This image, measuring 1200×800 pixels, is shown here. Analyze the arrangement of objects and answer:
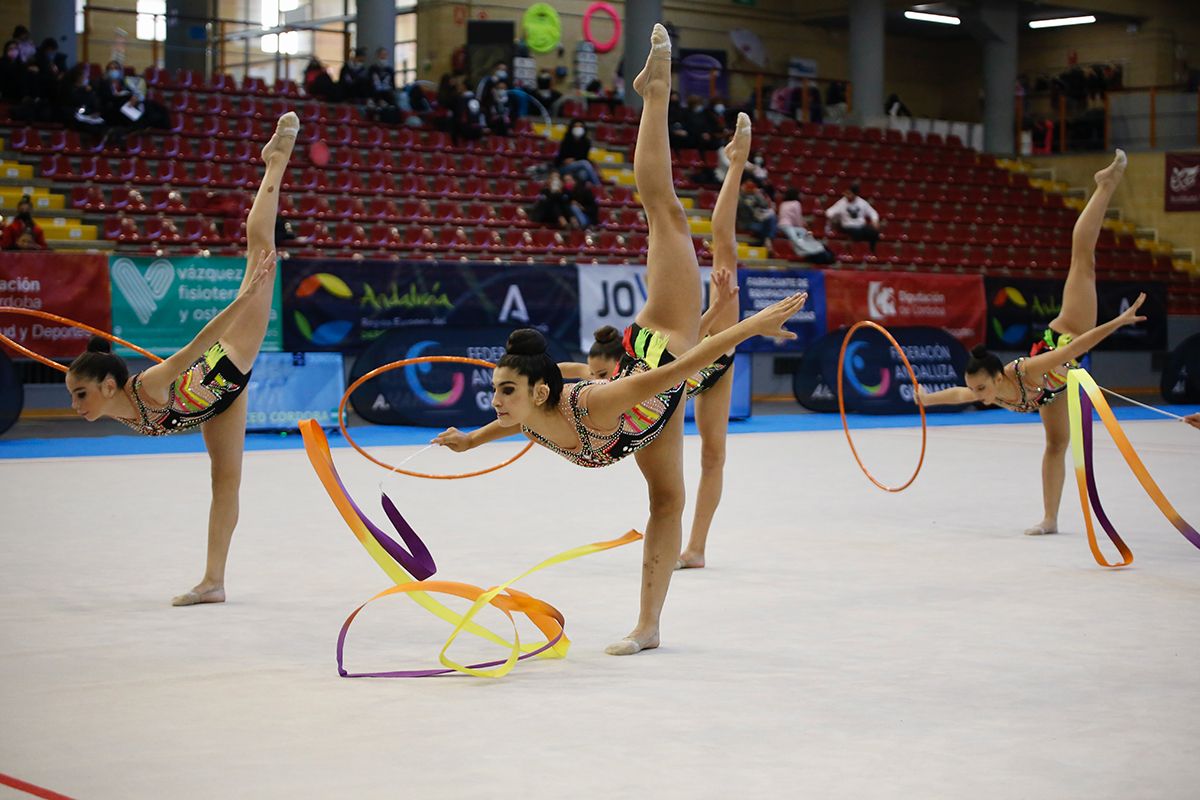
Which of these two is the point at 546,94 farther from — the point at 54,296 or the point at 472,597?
the point at 472,597

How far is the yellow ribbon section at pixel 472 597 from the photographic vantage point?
4297 millimetres

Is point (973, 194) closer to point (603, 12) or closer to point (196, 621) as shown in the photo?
point (603, 12)

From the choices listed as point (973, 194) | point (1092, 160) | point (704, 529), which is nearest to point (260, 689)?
point (704, 529)

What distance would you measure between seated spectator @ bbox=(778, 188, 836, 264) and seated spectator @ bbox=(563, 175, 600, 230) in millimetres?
3016

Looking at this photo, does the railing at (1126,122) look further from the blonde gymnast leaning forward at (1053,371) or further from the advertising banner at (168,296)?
the blonde gymnast leaning forward at (1053,371)

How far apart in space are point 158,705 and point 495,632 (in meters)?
1.52

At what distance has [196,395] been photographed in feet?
17.6

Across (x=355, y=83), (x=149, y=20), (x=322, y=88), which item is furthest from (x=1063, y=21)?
(x=149, y=20)

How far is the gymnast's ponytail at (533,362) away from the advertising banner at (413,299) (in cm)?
1004

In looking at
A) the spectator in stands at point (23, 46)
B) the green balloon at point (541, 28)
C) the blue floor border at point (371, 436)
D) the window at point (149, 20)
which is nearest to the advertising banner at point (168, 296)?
the blue floor border at point (371, 436)

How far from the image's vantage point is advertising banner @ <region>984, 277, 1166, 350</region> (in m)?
18.6

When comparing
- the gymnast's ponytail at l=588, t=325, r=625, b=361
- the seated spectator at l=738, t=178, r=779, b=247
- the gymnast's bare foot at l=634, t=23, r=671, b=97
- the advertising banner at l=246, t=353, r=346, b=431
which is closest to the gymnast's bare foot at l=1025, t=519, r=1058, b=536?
the gymnast's ponytail at l=588, t=325, r=625, b=361

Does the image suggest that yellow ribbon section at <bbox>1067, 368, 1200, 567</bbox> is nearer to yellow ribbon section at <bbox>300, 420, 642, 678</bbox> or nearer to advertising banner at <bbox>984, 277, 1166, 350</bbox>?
yellow ribbon section at <bbox>300, 420, 642, 678</bbox>

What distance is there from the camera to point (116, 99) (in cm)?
1595
